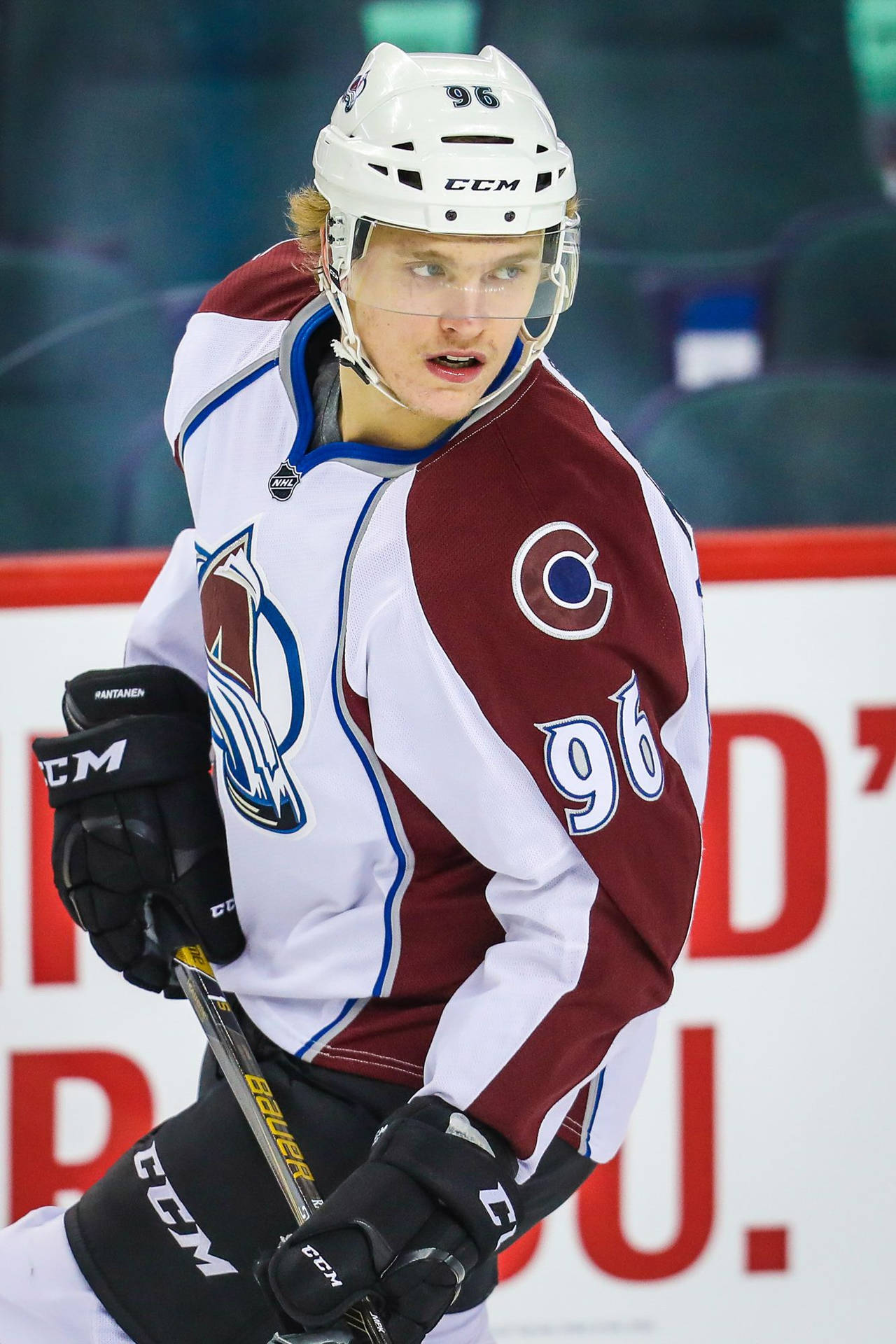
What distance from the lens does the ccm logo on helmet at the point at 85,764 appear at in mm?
1405

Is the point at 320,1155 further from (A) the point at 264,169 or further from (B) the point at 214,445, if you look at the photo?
(A) the point at 264,169

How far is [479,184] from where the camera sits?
3.57 ft

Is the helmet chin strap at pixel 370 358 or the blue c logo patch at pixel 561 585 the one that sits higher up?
the helmet chin strap at pixel 370 358

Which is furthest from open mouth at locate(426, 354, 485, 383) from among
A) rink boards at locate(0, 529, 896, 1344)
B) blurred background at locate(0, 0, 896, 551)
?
blurred background at locate(0, 0, 896, 551)

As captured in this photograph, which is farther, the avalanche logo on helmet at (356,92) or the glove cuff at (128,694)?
the glove cuff at (128,694)

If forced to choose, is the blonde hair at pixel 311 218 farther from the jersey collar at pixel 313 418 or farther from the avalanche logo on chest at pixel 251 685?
the avalanche logo on chest at pixel 251 685

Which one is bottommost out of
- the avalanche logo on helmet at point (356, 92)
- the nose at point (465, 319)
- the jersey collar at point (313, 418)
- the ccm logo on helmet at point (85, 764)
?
the ccm logo on helmet at point (85, 764)

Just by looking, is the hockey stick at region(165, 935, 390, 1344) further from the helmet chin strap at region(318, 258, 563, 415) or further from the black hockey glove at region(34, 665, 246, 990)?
the helmet chin strap at region(318, 258, 563, 415)

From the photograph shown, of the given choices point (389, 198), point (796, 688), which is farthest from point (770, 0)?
point (389, 198)

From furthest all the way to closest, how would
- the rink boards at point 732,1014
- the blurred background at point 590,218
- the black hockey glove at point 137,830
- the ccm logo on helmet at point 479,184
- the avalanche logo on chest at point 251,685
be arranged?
1. the blurred background at point 590,218
2. the rink boards at point 732,1014
3. the black hockey glove at point 137,830
4. the avalanche logo on chest at point 251,685
5. the ccm logo on helmet at point 479,184

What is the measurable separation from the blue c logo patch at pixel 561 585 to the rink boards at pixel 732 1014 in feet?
2.38

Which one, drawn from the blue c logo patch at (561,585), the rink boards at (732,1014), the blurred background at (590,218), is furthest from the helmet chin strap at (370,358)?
the blurred background at (590,218)

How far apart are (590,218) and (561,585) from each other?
4.90 feet

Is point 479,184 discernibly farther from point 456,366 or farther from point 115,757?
point 115,757
